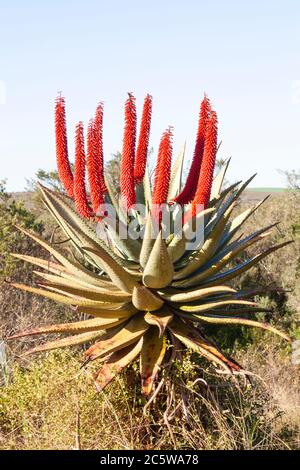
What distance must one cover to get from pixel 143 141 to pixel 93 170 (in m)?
0.39

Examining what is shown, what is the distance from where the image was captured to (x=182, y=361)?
13.2 ft

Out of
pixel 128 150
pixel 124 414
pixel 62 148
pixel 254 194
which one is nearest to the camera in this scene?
pixel 128 150

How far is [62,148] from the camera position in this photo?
425 centimetres

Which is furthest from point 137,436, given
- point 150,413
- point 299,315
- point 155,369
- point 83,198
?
point 299,315

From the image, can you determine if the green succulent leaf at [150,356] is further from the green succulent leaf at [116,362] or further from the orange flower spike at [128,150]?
the orange flower spike at [128,150]

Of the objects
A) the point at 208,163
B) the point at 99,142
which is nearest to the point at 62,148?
the point at 99,142

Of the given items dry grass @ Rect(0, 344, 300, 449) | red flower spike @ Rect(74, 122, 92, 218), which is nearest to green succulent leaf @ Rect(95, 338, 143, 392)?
dry grass @ Rect(0, 344, 300, 449)

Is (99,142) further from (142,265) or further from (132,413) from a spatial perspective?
(132,413)

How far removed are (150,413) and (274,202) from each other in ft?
45.6

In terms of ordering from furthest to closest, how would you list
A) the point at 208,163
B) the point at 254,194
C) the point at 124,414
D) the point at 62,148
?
the point at 254,194
the point at 62,148
the point at 124,414
the point at 208,163

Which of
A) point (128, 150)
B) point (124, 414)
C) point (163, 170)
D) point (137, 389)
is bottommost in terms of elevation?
point (124, 414)

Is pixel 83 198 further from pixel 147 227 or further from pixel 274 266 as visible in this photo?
pixel 274 266

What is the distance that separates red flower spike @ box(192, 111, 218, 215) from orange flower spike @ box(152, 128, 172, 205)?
20 centimetres

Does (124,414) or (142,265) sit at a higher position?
(142,265)
